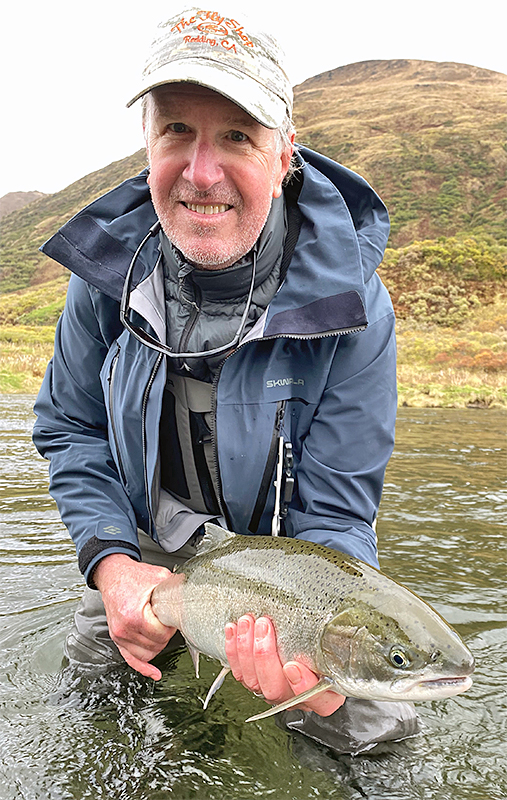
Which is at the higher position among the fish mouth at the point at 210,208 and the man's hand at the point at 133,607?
the fish mouth at the point at 210,208

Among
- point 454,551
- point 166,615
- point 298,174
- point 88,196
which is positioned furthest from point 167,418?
point 88,196

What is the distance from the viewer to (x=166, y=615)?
2.70m

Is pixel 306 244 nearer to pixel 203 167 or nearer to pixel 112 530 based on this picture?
pixel 203 167

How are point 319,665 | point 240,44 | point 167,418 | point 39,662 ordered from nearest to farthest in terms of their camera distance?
point 319,665, point 240,44, point 167,418, point 39,662

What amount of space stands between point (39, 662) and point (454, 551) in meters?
3.39

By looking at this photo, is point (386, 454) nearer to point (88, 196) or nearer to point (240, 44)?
point (240, 44)

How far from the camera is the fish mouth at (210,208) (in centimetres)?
284

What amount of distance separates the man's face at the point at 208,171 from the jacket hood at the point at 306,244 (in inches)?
11.1

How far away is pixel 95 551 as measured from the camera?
292cm

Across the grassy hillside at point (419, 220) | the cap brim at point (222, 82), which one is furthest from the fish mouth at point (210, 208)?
the grassy hillside at point (419, 220)

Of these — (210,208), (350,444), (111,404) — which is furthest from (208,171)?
(350,444)

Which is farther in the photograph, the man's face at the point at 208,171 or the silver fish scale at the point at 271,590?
the man's face at the point at 208,171

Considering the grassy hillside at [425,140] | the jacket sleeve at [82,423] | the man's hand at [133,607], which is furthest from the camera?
the grassy hillside at [425,140]

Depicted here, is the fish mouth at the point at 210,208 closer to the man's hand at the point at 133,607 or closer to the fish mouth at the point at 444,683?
the man's hand at the point at 133,607
